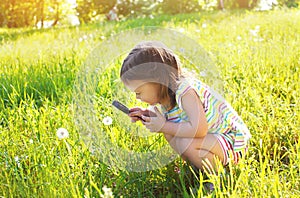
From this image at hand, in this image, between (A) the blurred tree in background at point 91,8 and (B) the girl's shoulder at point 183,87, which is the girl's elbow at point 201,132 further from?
(A) the blurred tree in background at point 91,8

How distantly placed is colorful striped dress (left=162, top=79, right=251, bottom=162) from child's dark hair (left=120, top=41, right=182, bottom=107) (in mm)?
109

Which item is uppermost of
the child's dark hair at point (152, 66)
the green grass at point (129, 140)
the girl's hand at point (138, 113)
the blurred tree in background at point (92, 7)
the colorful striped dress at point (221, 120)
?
the child's dark hair at point (152, 66)

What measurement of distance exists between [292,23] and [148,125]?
401 centimetres

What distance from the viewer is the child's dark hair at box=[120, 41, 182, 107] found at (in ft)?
6.00

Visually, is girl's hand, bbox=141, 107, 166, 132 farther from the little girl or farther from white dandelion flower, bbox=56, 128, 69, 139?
white dandelion flower, bbox=56, 128, 69, 139

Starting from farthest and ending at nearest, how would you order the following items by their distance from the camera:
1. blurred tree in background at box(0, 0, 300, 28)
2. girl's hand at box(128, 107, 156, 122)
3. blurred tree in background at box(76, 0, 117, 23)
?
blurred tree in background at box(76, 0, 117, 23) < blurred tree in background at box(0, 0, 300, 28) < girl's hand at box(128, 107, 156, 122)

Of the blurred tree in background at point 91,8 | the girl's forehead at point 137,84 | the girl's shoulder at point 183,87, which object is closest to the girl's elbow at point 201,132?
the girl's shoulder at point 183,87

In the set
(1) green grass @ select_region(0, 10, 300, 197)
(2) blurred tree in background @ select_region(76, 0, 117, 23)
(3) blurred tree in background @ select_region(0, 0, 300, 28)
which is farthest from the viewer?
(2) blurred tree in background @ select_region(76, 0, 117, 23)

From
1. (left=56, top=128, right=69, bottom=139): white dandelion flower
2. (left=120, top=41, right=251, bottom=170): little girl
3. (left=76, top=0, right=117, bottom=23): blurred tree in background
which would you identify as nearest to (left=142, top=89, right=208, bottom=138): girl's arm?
(left=120, top=41, right=251, bottom=170): little girl

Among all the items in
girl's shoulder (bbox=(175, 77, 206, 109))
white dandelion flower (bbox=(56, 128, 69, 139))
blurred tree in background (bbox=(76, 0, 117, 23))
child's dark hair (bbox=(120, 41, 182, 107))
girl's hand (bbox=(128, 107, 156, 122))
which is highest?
child's dark hair (bbox=(120, 41, 182, 107))

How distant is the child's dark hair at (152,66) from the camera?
1828mm

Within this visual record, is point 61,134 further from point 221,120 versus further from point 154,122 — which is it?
point 221,120

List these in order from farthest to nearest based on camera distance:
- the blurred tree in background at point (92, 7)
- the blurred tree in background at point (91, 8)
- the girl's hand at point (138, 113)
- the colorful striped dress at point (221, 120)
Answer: the blurred tree in background at point (92, 7), the blurred tree in background at point (91, 8), the colorful striped dress at point (221, 120), the girl's hand at point (138, 113)

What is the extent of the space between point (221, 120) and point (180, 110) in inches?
7.7
